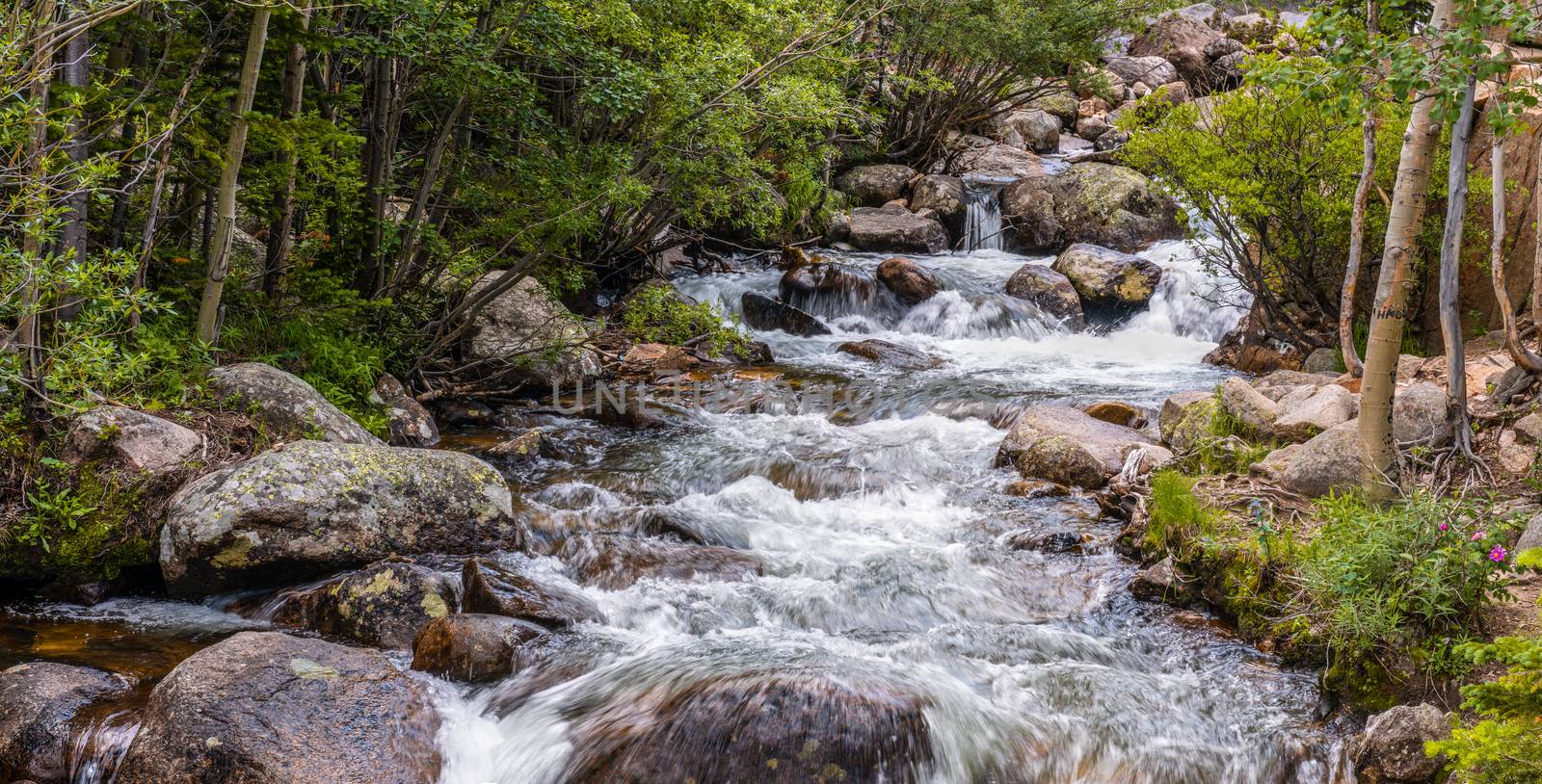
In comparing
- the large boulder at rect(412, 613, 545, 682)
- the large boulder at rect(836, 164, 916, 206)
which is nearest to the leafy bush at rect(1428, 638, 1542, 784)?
the large boulder at rect(412, 613, 545, 682)

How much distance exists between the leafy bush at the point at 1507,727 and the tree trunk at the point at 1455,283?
3.05 m

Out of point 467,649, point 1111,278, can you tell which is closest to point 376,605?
point 467,649

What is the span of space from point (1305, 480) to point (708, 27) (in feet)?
23.2

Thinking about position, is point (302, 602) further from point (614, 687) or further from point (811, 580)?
point (811, 580)

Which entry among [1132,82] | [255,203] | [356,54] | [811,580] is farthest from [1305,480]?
[1132,82]

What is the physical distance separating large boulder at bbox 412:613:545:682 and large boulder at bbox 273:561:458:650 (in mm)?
191

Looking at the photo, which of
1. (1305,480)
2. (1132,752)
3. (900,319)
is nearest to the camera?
(1132,752)

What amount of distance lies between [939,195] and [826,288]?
5549 millimetres

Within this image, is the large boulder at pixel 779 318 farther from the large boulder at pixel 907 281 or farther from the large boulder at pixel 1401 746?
the large boulder at pixel 1401 746

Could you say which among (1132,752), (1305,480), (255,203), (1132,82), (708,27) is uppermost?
(1132,82)

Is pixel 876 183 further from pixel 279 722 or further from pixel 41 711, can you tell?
pixel 41 711

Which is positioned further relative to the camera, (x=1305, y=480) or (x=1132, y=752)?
(x=1305, y=480)

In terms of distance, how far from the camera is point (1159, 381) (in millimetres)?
11125

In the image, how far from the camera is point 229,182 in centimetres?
638
